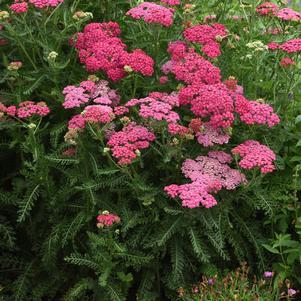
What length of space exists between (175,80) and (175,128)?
2.24ft

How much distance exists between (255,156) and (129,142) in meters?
0.70

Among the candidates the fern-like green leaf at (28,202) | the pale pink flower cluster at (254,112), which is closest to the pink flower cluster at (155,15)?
the pale pink flower cluster at (254,112)

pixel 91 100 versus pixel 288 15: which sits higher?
pixel 288 15

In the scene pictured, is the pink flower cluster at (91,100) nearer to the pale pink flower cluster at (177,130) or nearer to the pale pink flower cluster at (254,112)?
the pale pink flower cluster at (177,130)

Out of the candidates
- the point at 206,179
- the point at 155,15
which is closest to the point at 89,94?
the point at 155,15

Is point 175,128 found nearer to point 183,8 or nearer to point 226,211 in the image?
point 226,211

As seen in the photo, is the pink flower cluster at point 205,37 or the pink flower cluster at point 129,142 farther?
the pink flower cluster at point 205,37

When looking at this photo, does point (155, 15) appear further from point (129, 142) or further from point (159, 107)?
point (129, 142)

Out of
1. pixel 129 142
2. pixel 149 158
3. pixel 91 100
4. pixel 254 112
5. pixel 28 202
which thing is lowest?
pixel 28 202

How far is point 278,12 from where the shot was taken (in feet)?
13.4

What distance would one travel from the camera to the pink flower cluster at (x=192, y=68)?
369cm

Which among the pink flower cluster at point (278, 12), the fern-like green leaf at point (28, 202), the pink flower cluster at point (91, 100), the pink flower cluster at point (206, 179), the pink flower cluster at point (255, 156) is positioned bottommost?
the fern-like green leaf at point (28, 202)

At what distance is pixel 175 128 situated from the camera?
3.41 meters

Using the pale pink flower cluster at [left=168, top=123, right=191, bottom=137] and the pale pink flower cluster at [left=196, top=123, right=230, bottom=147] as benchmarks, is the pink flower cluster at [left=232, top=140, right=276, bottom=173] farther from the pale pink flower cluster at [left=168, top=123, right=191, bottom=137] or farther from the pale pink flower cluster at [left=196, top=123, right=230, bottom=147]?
the pale pink flower cluster at [left=168, top=123, right=191, bottom=137]
